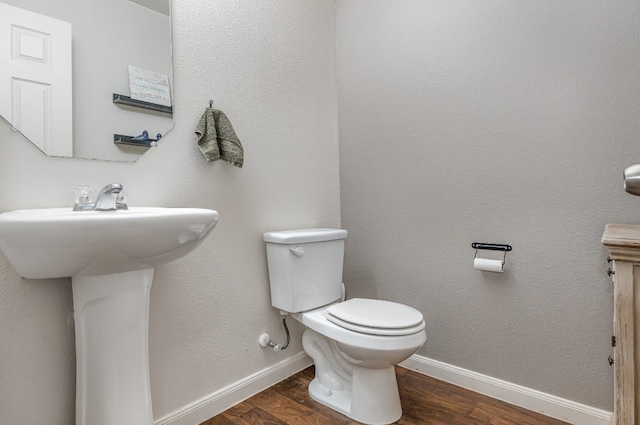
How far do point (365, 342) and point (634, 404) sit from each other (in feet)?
2.49

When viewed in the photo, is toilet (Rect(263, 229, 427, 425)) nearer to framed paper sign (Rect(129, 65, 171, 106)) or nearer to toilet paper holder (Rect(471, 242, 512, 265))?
toilet paper holder (Rect(471, 242, 512, 265))

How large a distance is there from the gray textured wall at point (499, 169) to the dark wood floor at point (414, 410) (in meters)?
0.13

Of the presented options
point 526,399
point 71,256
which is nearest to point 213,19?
point 71,256

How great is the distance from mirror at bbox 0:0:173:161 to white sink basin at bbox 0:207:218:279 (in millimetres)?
313

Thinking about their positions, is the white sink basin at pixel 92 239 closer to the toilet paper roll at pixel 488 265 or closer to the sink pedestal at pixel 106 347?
the sink pedestal at pixel 106 347

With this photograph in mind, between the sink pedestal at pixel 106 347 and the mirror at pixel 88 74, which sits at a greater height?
the mirror at pixel 88 74

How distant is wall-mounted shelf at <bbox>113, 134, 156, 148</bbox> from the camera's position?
4.12 ft

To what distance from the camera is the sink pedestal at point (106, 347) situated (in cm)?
101

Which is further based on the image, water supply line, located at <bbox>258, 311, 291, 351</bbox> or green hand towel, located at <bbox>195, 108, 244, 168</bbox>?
water supply line, located at <bbox>258, 311, 291, 351</bbox>

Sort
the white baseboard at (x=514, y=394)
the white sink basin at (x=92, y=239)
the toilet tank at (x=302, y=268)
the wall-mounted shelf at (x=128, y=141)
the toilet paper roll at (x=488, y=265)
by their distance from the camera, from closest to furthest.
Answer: the white sink basin at (x=92, y=239)
the wall-mounted shelf at (x=128, y=141)
the white baseboard at (x=514, y=394)
the toilet paper roll at (x=488, y=265)
the toilet tank at (x=302, y=268)

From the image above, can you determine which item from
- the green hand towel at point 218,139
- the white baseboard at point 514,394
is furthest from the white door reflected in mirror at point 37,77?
the white baseboard at point 514,394

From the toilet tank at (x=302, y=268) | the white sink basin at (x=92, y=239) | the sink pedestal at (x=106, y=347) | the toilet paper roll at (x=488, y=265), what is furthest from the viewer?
the toilet tank at (x=302, y=268)

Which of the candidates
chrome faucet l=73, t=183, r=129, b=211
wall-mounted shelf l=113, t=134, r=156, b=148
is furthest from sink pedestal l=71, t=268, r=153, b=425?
wall-mounted shelf l=113, t=134, r=156, b=148

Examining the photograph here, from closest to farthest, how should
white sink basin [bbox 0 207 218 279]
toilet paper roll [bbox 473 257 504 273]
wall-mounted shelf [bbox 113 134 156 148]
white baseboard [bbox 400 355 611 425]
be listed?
white sink basin [bbox 0 207 218 279] < wall-mounted shelf [bbox 113 134 156 148] < white baseboard [bbox 400 355 611 425] < toilet paper roll [bbox 473 257 504 273]
